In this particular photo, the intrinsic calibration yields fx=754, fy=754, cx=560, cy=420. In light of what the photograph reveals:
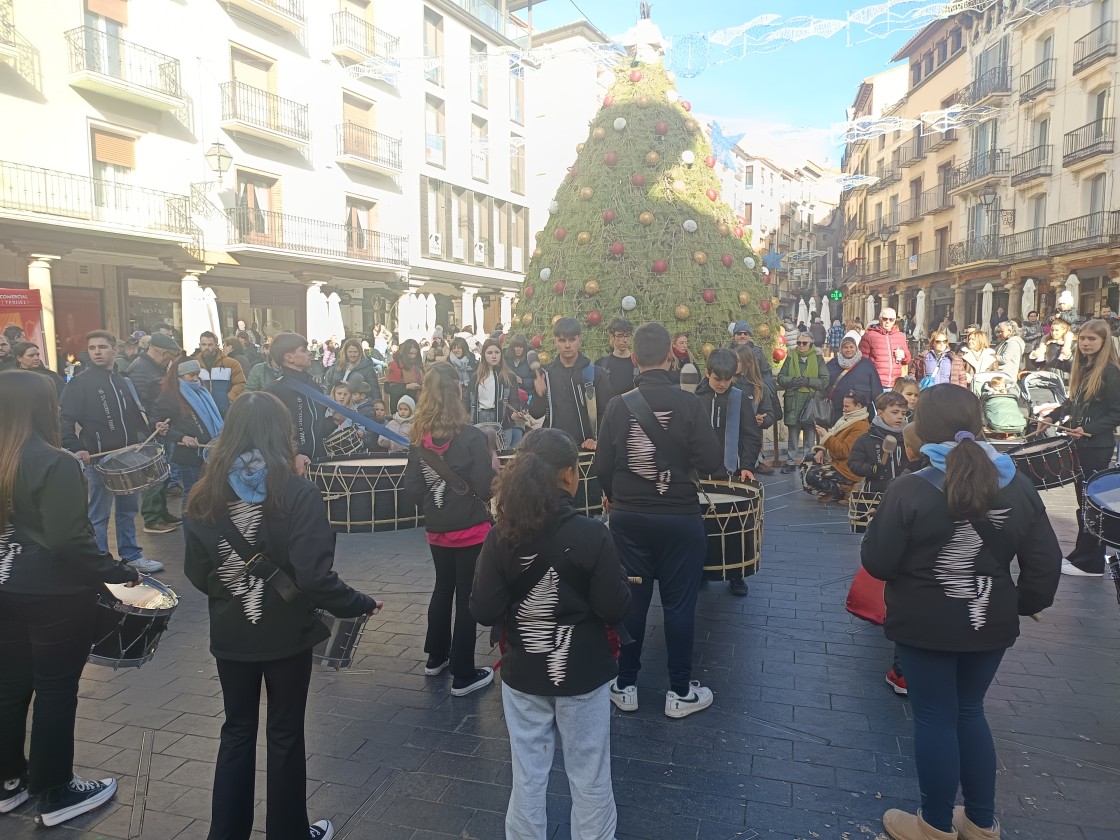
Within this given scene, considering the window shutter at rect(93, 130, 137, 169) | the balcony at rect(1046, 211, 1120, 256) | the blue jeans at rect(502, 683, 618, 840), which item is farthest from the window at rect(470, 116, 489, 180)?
the blue jeans at rect(502, 683, 618, 840)

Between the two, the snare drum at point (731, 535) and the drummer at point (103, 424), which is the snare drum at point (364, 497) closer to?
the drummer at point (103, 424)

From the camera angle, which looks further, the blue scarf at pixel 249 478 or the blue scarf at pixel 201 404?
the blue scarf at pixel 201 404

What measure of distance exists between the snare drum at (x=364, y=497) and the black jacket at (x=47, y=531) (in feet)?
11.3

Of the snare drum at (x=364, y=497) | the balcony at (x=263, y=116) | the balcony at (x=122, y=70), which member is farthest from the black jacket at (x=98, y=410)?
the balcony at (x=263, y=116)

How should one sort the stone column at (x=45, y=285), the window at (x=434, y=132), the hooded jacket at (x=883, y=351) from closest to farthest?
the hooded jacket at (x=883, y=351) < the stone column at (x=45, y=285) < the window at (x=434, y=132)

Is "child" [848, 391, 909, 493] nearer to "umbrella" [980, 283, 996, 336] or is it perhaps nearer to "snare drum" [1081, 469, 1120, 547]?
"snare drum" [1081, 469, 1120, 547]

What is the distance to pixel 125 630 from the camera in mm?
3156

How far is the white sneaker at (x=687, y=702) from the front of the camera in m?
3.75

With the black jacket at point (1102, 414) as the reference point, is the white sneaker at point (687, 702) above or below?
below

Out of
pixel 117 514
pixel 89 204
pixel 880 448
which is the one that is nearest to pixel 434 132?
pixel 89 204

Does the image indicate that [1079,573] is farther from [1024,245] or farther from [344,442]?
[1024,245]

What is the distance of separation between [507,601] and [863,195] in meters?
51.6

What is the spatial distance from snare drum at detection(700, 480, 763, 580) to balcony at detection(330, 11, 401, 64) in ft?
74.0

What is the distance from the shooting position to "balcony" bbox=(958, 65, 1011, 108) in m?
29.1
